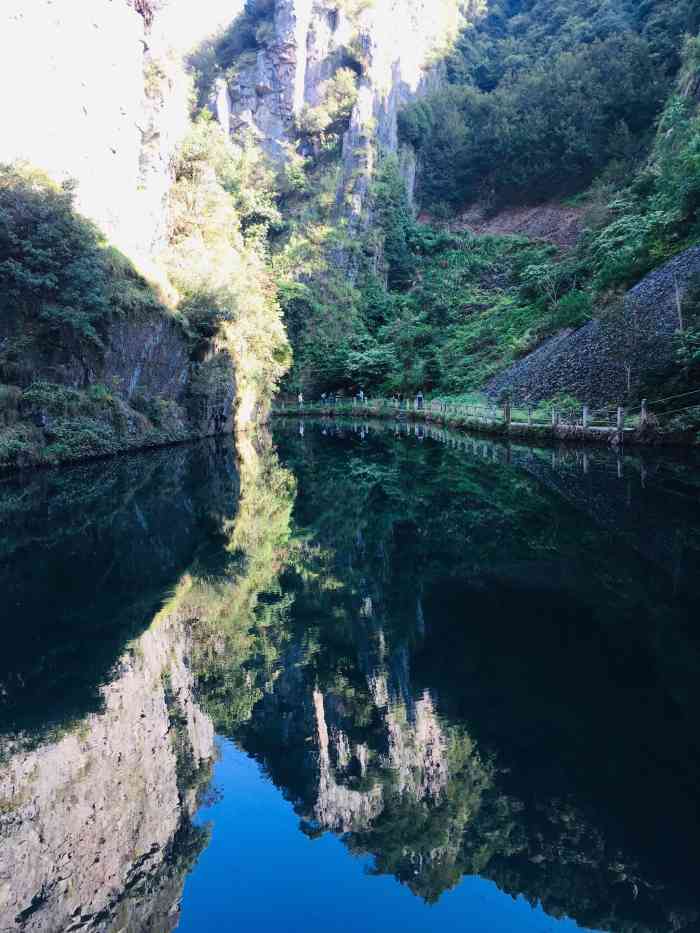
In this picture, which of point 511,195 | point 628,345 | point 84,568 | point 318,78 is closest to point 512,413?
point 628,345

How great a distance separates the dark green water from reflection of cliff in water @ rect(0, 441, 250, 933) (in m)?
0.02

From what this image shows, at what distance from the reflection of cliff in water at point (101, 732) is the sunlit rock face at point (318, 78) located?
54.2 meters

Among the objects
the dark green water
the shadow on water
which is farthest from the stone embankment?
the shadow on water

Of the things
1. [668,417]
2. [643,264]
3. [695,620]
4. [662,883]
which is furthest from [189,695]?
[643,264]

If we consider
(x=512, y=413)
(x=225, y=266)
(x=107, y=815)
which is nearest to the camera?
(x=107, y=815)

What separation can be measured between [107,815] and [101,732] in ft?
3.15

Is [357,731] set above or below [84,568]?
below

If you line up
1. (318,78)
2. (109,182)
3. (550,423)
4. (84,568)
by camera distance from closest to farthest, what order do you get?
(84,568) → (550,423) → (109,182) → (318,78)

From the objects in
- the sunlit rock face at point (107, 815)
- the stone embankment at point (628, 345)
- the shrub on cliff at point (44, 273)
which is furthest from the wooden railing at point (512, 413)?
the sunlit rock face at point (107, 815)

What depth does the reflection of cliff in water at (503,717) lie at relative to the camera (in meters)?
3.71

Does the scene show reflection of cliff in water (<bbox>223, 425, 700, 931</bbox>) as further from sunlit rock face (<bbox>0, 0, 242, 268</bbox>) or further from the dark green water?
sunlit rock face (<bbox>0, 0, 242, 268</bbox>)

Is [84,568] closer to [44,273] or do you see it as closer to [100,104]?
[44,273]

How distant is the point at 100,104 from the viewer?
30734mm

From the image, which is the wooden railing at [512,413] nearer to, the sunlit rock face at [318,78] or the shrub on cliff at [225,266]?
the shrub on cliff at [225,266]
